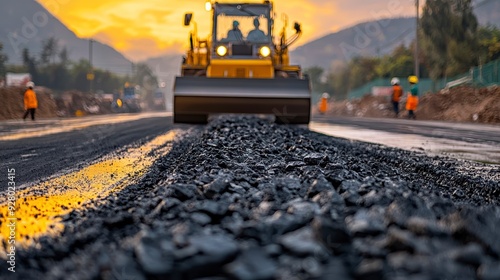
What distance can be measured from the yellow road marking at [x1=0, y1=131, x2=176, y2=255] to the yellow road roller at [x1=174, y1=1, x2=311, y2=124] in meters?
4.07

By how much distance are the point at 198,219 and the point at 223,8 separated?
11.5 meters

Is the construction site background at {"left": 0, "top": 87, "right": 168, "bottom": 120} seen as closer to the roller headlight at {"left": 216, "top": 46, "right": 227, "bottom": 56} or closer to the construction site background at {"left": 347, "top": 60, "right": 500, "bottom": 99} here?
the roller headlight at {"left": 216, "top": 46, "right": 227, "bottom": 56}

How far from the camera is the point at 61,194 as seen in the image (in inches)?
187

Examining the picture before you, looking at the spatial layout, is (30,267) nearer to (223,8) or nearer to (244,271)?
(244,271)

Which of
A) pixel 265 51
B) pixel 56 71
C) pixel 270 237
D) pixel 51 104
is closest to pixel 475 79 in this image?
pixel 265 51

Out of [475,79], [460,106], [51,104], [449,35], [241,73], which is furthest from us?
[449,35]

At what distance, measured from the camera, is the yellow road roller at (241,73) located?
37.8ft

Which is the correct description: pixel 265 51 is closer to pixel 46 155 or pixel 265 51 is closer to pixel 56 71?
pixel 46 155

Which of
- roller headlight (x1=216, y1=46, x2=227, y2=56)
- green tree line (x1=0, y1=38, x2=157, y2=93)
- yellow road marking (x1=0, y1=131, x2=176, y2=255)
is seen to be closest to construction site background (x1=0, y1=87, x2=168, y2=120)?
roller headlight (x1=216, y1=46, x2=227, y2=56)

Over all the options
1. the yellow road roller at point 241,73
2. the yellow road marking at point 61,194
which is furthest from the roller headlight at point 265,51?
the yellow road marking at point 61,194

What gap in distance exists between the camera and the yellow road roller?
11.5 metres

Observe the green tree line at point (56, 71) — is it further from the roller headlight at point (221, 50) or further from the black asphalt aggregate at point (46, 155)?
the black asphalt aggregate at point (46, 155)

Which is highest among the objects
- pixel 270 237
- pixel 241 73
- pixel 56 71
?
pixel 56 71

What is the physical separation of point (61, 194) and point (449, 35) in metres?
40.3
